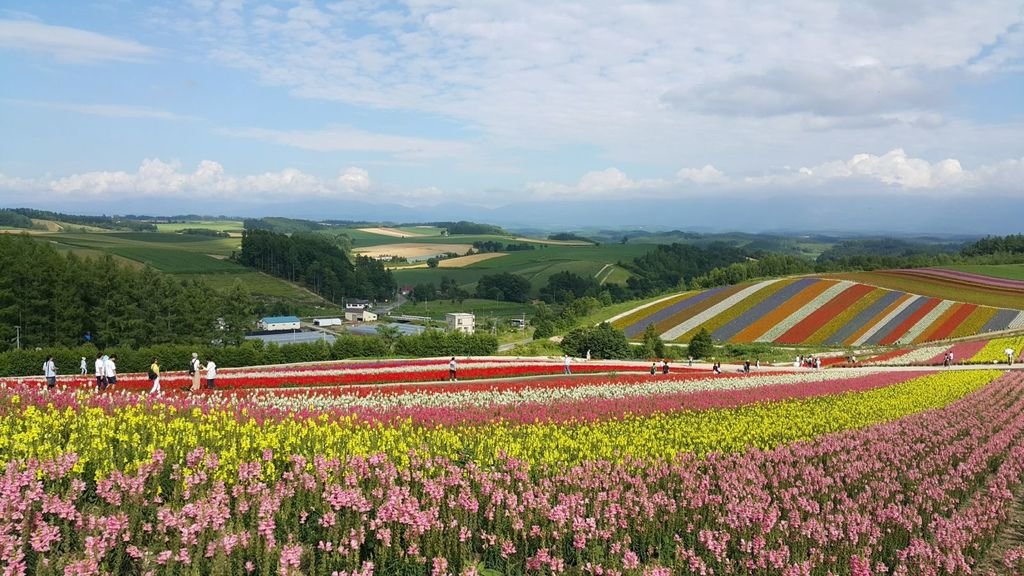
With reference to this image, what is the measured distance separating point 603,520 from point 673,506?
39.9 inches

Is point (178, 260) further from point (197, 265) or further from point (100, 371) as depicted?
point (100, 371)

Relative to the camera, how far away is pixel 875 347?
57000mm

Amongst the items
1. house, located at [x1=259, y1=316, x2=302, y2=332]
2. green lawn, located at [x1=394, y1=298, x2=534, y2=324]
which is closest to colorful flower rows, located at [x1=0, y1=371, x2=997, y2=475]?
house, located at [x1=259, y1=316, x2=302, y2=332]

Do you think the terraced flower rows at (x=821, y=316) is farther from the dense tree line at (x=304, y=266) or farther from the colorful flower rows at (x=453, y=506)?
the dense tree line at (x=304, y=266)

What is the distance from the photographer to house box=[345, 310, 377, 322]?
125 metres

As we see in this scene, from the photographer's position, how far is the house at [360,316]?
411 ft

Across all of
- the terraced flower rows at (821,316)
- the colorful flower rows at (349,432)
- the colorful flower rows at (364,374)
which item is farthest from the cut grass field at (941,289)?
the colorful flower rows at (349,432)

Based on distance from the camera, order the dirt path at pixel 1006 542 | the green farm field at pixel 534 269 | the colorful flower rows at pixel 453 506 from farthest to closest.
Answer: the green farm field at pixel 534 269 → the dirt path at pixel 1006 542 → the colorful flower rows at pixel 453 506

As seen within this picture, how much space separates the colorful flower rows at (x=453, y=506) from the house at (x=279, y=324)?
9877cm

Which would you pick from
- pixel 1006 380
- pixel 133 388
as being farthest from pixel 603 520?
pixel 1006 380

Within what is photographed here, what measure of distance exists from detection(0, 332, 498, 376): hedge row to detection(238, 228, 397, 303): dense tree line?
352ft

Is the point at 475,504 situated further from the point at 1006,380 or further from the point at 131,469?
the point at 1006,380

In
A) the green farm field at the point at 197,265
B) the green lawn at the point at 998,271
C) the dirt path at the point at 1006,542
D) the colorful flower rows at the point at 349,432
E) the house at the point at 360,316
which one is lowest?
the house at the point at 360,316

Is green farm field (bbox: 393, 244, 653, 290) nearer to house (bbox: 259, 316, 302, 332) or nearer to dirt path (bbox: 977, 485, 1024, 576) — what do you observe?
house (bbox: 259, 316, 302, 332)
